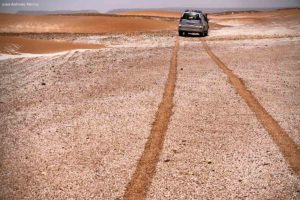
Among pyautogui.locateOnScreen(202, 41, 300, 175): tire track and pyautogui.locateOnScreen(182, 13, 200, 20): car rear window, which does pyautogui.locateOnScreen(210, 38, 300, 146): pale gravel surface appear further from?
pyautogui.locateOnScreen(182, 13, 200, 20): car rear window

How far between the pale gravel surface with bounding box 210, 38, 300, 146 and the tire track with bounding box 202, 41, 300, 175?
0.13 meters

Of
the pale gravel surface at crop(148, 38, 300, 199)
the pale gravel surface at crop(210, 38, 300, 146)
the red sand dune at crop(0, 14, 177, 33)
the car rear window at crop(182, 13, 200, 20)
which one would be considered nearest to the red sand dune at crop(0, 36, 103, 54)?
the car rear window at crop(182, 13, 200, 20)

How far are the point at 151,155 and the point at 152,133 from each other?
41.1 inches

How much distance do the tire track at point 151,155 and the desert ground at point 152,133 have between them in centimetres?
1

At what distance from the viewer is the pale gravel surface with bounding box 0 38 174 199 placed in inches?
206

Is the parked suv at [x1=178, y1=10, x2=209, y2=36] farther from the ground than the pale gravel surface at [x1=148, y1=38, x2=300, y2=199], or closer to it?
farther from the ground

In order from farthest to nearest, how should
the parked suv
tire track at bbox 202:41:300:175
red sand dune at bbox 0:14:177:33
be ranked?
red sand dune at bbox 0:14:177:33 → the parked suv → tire track at bbox 202:41:300:175

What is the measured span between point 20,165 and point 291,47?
1773 centimetres

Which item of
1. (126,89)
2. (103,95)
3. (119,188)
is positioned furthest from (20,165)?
(126,89)

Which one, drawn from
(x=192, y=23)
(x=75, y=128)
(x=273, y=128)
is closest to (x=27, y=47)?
(x=192, y=23)

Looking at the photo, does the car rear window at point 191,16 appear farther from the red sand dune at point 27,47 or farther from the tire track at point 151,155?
the tire track at point 151,155

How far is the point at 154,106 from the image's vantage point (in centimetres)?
876

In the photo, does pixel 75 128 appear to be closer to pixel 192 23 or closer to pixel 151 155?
pixel 151 155

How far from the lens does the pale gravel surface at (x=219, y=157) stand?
4988mm
